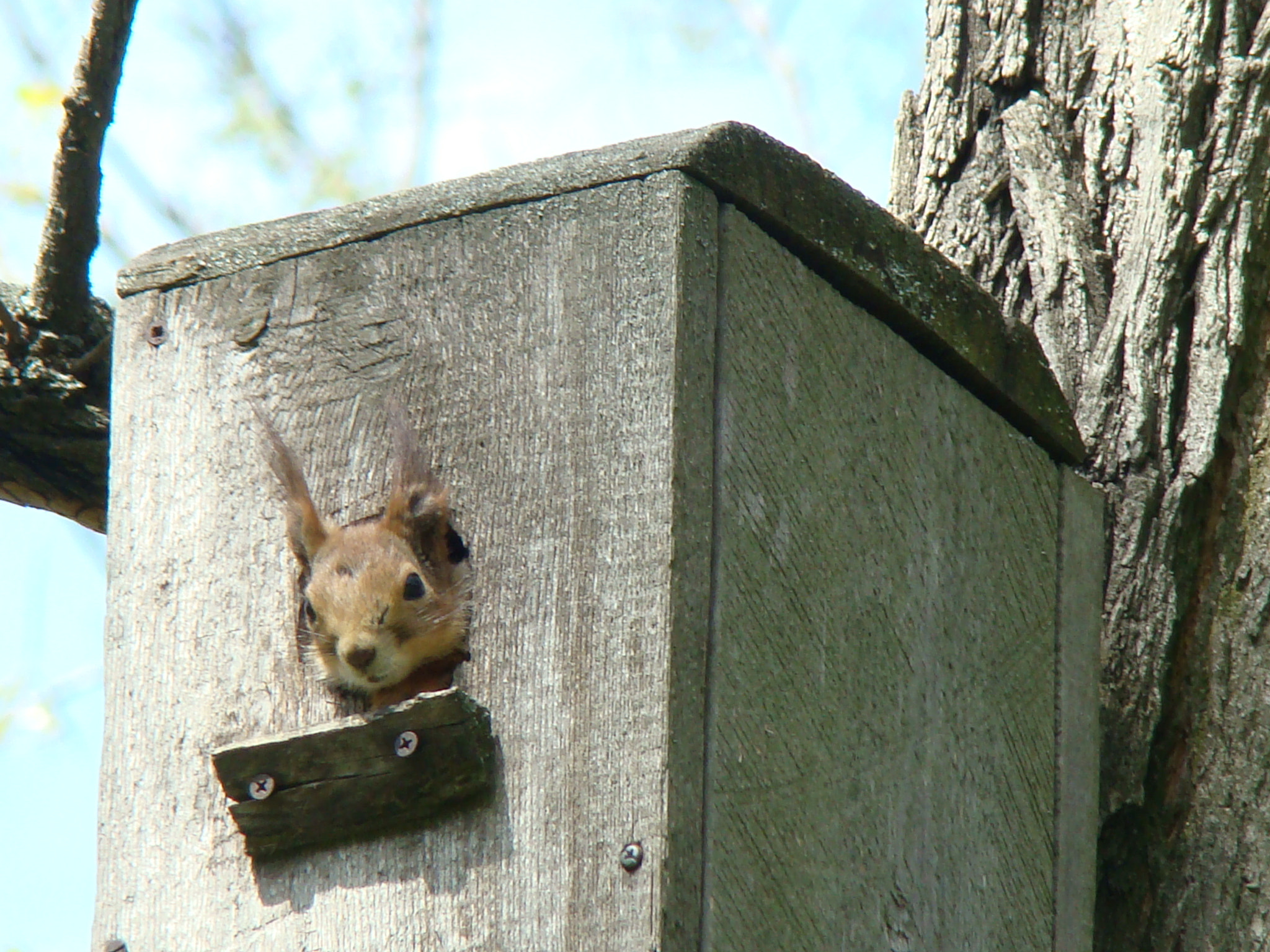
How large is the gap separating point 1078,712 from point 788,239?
94cm

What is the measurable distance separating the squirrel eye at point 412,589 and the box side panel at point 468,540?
0.44 ft

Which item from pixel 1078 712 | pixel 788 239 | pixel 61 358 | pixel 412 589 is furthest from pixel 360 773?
pixel 61 358

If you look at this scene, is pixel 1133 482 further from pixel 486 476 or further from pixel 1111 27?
pixel 486 476

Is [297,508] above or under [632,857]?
above

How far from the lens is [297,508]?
2260 millimetres

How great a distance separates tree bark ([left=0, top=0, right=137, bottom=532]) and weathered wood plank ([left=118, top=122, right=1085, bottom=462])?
44 cm

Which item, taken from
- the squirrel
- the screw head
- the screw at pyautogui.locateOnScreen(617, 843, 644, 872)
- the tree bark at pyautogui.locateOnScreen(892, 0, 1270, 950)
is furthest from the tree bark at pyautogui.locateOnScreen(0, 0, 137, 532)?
the screw at pyautogui.locateOnScreen(617, 843, 644, 872)

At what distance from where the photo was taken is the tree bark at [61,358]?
2904mm

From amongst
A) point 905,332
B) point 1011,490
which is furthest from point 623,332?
point 1011,490

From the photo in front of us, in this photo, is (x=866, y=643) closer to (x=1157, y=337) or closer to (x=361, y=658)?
(x=361, y=658)

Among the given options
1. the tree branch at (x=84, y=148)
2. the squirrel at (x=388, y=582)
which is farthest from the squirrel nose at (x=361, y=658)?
the tree branch at (x=84, y=148)

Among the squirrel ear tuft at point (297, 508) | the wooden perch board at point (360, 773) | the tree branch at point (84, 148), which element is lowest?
the wooden perch board at point (360, 773)

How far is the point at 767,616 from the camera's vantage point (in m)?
2.00

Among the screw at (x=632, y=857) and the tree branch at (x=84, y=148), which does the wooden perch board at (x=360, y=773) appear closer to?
the screw at (x=632, y=857)
